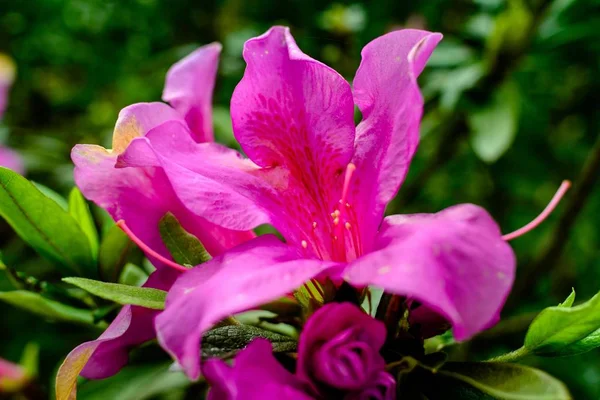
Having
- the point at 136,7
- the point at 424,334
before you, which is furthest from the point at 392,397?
the point at 136,7

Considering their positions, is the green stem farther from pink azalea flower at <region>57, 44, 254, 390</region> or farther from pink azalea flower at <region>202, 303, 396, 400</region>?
Answer: pink azalea flower at <region>57, 44, 254, 390</region>

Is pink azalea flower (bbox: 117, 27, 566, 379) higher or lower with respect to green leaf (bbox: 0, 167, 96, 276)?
higher

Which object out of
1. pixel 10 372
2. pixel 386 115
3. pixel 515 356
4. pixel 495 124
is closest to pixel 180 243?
pixel 386 115

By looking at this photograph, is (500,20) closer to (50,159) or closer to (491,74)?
(491,74)

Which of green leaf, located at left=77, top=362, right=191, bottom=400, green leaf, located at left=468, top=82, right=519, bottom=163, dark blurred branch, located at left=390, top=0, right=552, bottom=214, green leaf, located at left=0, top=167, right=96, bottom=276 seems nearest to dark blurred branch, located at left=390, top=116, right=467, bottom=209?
dark blurred branch, located at left=390, top=0, right=552, bottom=214

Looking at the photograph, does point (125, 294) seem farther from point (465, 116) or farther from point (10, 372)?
point (465, 116)

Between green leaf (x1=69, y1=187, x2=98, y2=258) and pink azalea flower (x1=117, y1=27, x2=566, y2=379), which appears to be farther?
green leaf (x1=69, y1=187, x2=98, y2=258)

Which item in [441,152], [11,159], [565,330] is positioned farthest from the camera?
[11,159]

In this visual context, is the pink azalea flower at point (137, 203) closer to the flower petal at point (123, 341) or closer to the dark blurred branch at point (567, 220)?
the flower petal at point (123, 341)
